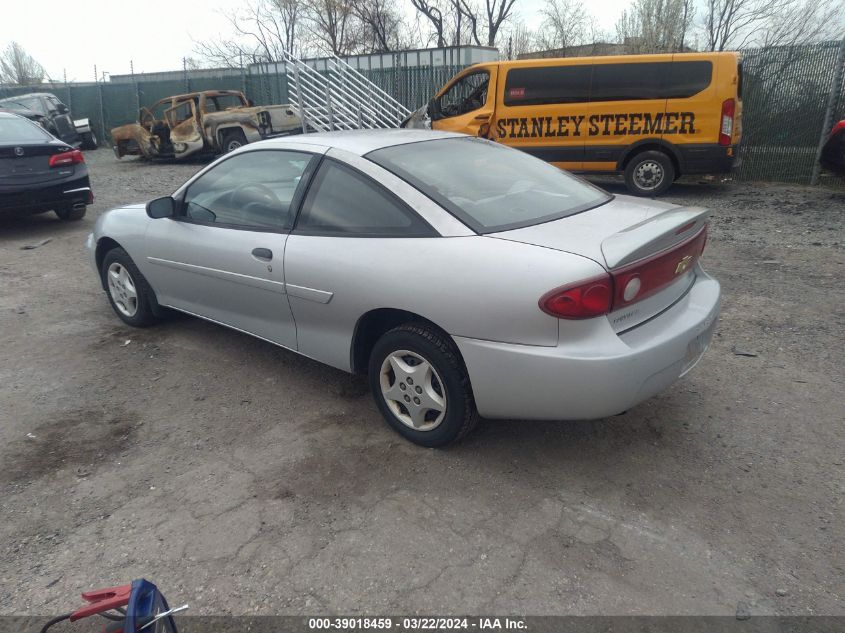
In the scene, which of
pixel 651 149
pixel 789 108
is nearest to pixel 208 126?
pixel 651 149

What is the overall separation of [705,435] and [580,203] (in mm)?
1351

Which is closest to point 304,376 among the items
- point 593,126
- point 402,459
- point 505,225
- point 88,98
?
point 402,459

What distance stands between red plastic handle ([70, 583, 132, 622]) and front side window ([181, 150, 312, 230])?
6.88 ft

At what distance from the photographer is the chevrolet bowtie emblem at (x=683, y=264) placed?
3.00 meters

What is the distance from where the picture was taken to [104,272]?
16.4ft

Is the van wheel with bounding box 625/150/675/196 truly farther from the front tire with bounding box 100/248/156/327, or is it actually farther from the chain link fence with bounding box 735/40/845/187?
the front tire with bounding box 100/248/156/327

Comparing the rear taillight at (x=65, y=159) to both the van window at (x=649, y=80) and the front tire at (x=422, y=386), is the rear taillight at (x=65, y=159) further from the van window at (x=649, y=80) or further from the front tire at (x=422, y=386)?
the van window at (x=649, y=80)

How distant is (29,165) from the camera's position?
7809mm

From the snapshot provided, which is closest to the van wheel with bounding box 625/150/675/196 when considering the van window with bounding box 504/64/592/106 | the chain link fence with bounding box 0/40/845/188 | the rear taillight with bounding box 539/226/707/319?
the van window with bounding box 504/64/592/106

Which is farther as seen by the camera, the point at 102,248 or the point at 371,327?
the point at 102,248

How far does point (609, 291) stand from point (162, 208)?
295 cm

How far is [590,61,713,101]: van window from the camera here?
9141mm

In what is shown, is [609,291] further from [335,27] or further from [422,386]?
[335,27]

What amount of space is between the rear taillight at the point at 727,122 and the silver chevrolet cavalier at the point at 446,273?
6.61m
